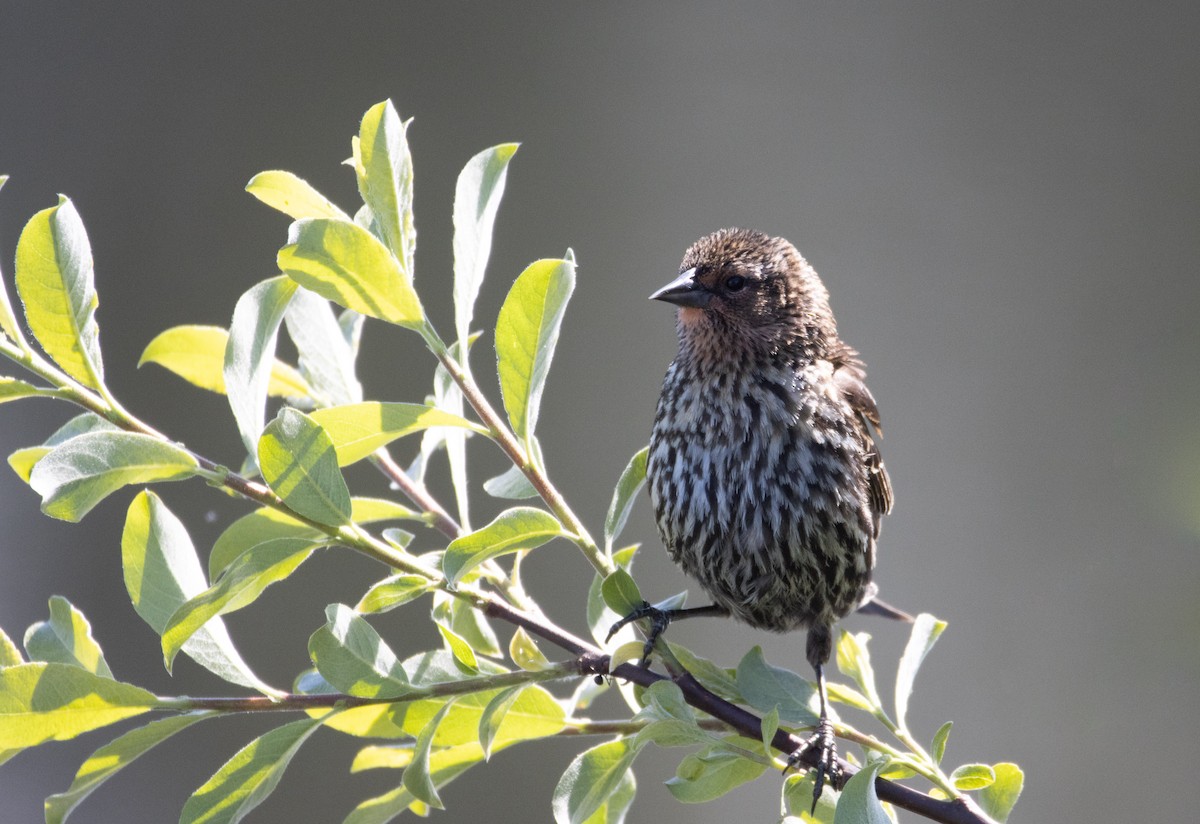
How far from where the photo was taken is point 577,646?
91cm

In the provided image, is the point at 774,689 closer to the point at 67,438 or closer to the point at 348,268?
the point at 348,268

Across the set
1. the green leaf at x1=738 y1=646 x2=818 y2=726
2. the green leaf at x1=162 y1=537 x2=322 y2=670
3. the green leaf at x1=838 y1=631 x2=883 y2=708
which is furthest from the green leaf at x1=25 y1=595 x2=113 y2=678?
the green leaf at x1=838 y1=631 x2=883 y2=708

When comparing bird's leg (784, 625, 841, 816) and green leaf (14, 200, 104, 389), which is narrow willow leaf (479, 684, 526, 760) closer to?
bird's leg (784, 625, 841, 816)

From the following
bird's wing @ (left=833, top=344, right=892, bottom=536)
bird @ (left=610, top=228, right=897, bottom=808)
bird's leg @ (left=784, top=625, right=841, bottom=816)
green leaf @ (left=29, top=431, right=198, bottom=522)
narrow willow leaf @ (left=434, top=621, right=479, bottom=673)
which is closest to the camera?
green leaf @ (left=29, top=431, right=198, bottom=522)

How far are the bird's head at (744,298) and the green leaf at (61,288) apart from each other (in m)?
0.93

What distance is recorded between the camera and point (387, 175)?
0.88 metres

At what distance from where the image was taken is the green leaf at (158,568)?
34.3 inches

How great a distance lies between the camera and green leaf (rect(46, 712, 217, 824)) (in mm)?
833

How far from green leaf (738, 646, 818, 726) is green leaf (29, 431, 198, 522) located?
48 cm

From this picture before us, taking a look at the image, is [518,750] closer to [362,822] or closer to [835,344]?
[835,344]

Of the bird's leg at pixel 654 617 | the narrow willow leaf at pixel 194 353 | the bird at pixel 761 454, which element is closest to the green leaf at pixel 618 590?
the bird's leg at pixel 654 617

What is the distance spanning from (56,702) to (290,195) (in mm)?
395

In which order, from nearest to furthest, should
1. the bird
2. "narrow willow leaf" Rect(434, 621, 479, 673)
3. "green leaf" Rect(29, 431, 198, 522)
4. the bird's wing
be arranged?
"green leaf" Rect(29, 431, 198, 522) → "narrow willow leaf" Rect(434, 621, 479, 673) → the bird → the bird's wing

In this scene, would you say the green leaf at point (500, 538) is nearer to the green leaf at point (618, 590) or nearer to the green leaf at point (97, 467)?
the green leaf at point (618, 590)
